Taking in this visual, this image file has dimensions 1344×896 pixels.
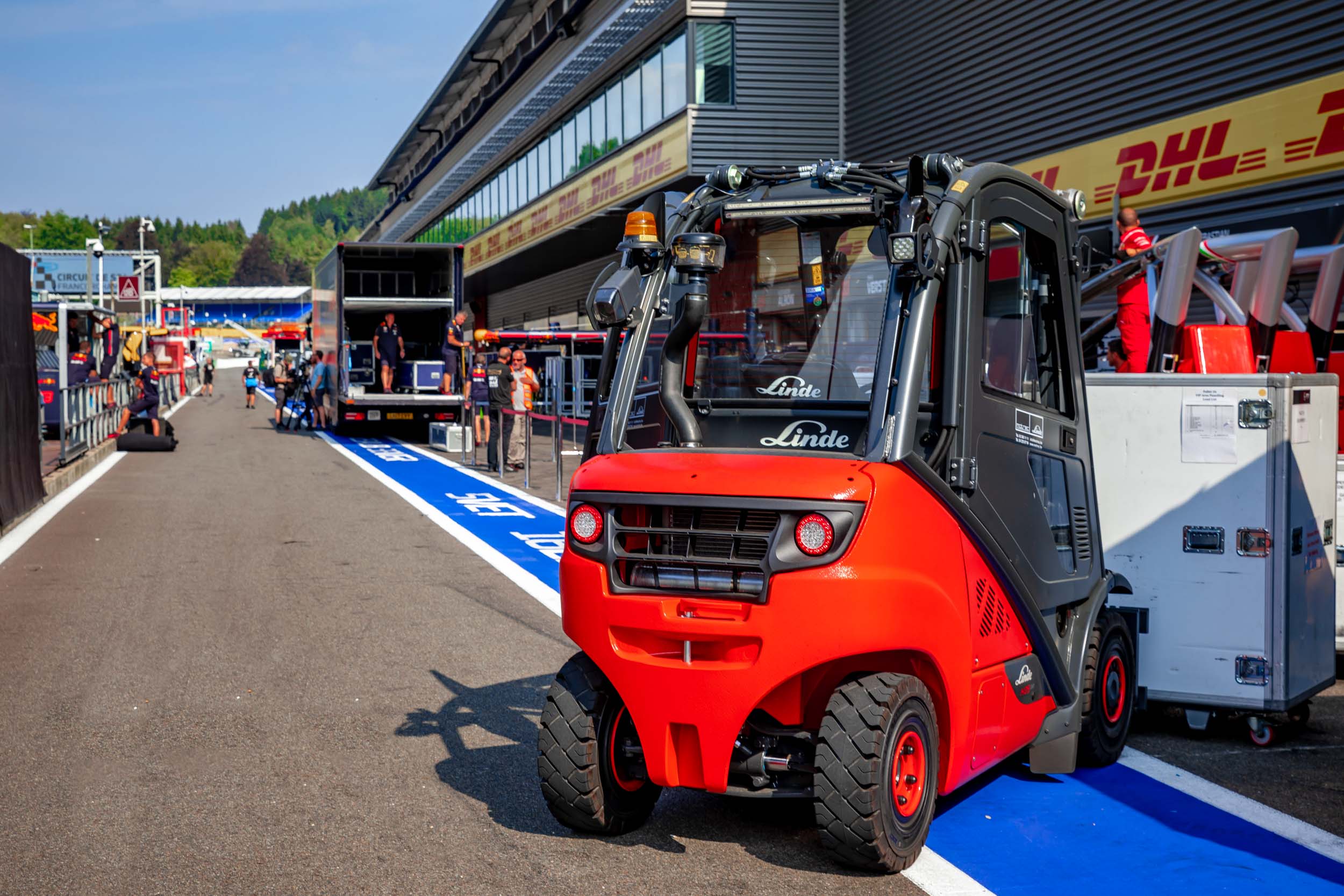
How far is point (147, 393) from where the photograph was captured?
24.2 meters

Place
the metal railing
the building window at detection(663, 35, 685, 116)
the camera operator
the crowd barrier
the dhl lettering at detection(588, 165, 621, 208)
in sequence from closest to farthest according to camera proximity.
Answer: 1. the crowd barrier
2. the metal railing
3. the building window at detection(663, 35, 685, 116)
4. the dhl lettering at detection(588, 165, 621, 208)
5. the camera operator

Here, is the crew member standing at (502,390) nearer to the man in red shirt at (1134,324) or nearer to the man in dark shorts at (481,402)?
the man in dark shorts at (481,402)

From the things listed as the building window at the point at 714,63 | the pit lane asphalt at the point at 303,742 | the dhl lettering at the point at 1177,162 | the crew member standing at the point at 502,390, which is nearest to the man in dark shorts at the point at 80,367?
the crew member standing at the point at 502,390

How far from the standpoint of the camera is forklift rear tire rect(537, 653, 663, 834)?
192 inches

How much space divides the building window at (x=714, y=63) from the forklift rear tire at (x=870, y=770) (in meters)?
22.2

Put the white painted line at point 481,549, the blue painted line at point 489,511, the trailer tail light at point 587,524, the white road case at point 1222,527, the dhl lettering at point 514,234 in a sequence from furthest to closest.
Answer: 1. the dhl lettering at point 514,234
2. the blue painted line at point 489,511
3. the white painted line at point 481,549
4. the white road case at point 1222,527
5. the trailer tail light at point 587,524

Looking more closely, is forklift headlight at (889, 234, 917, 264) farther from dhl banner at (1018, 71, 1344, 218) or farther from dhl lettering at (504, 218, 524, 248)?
dhl lettering at (504, 218, 524, 248)

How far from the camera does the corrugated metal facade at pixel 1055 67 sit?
15.3 meters

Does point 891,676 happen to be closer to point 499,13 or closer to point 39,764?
point 39,764

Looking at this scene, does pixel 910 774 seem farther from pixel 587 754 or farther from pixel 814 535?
pixel 587 754

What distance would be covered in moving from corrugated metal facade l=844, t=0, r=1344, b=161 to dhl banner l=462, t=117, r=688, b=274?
3.49 metres

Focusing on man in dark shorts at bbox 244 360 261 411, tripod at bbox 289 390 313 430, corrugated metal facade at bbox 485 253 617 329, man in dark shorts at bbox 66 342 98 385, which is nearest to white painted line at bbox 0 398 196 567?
man in dark shorts at bbox 66 342 98 385

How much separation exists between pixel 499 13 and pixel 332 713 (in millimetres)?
38944

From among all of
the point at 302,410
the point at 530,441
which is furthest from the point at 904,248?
the point at 302,410
